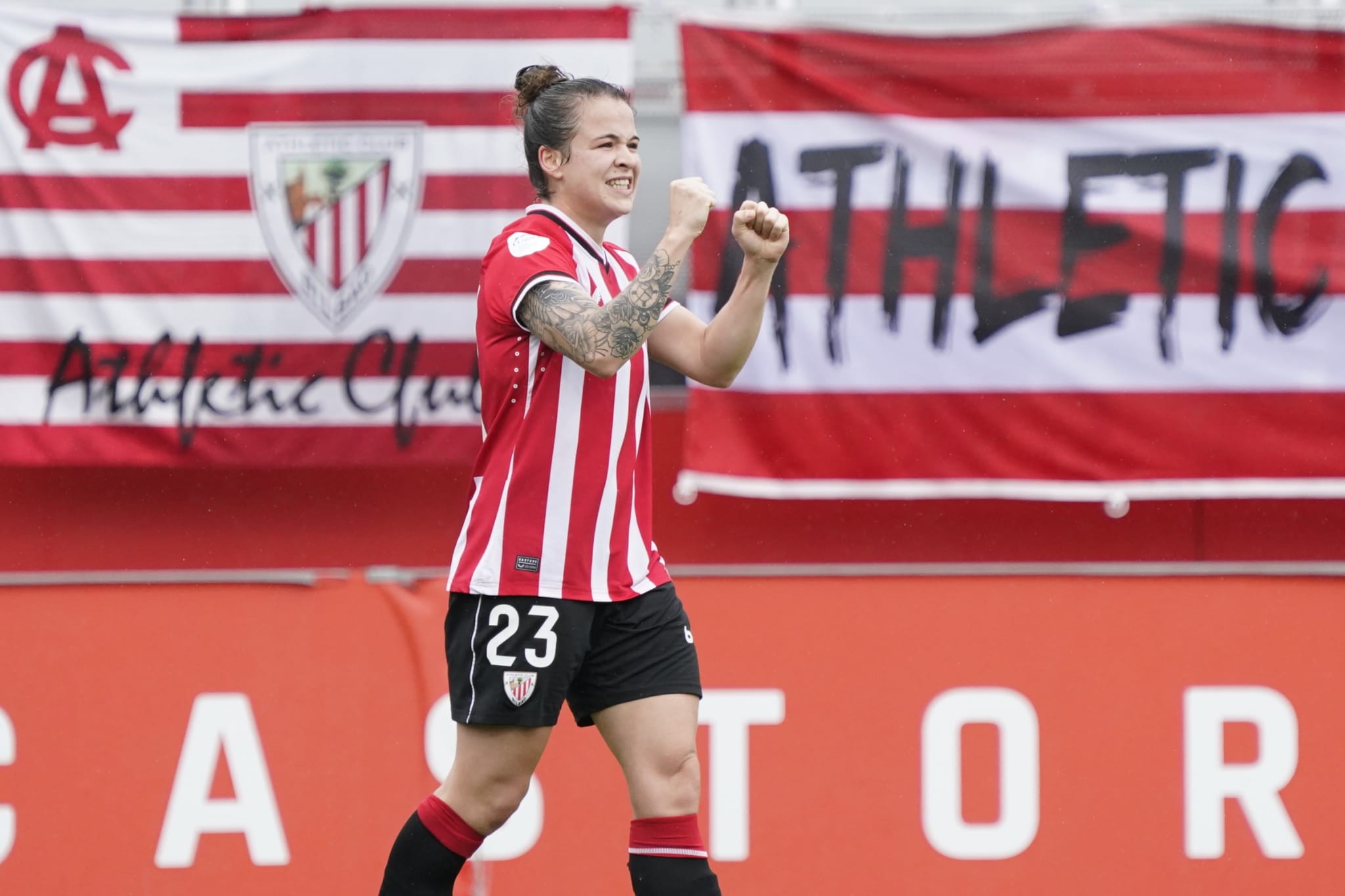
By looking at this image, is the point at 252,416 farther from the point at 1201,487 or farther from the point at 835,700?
the point at 1201,487

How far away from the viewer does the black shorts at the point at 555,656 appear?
2727mm

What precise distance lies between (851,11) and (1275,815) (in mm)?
2567

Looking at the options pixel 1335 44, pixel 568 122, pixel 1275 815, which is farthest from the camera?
pixel 1335 44

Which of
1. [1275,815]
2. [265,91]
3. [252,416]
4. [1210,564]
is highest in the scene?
[265,91]

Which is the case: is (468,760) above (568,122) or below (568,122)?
below

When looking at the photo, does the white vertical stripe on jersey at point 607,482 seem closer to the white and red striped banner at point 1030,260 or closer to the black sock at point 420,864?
the black sock at point 420,864

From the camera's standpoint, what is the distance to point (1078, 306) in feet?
14.1

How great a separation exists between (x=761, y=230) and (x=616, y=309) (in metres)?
0.35

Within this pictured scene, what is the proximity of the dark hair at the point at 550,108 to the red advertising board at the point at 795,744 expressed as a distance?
1.49 metres

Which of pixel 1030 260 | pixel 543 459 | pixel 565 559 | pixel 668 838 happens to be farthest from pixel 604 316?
pixel 1030 260

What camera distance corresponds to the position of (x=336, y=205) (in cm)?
436

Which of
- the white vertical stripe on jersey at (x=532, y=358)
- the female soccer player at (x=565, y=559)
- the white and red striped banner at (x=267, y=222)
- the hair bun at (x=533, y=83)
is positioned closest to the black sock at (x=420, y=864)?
the female soccer player at (x=565, y=559)

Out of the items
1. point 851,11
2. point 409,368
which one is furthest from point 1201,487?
point 409,368

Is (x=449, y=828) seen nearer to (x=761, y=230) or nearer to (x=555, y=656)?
(x=555, y=656)
